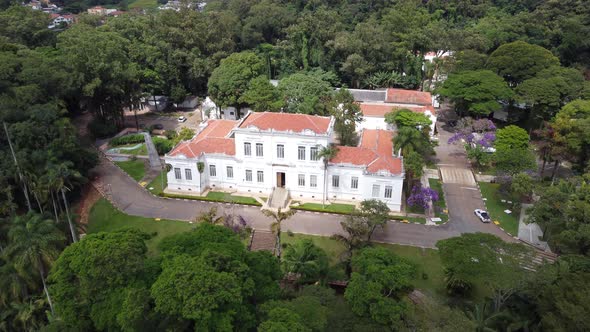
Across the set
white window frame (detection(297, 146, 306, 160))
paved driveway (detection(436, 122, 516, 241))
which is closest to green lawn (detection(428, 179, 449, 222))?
paved driveway (detection(436, 122, 516, 241))

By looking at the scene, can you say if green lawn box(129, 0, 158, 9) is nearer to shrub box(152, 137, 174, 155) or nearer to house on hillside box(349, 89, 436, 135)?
house on hillside box(349, 89, 436, 135)

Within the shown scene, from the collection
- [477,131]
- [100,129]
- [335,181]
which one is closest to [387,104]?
[477,131]

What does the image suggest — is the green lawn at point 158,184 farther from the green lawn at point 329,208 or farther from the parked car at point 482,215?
the parked car at point 482,215

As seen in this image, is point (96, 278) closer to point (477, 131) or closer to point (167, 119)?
point (477, 131)

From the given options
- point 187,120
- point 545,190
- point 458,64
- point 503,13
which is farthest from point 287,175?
point 503,13

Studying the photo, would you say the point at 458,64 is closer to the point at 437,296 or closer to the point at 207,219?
the point at 437,296

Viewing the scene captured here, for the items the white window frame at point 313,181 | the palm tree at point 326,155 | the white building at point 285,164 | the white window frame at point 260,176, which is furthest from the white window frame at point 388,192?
the white window frame at point 260,176

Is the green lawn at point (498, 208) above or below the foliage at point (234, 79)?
below
